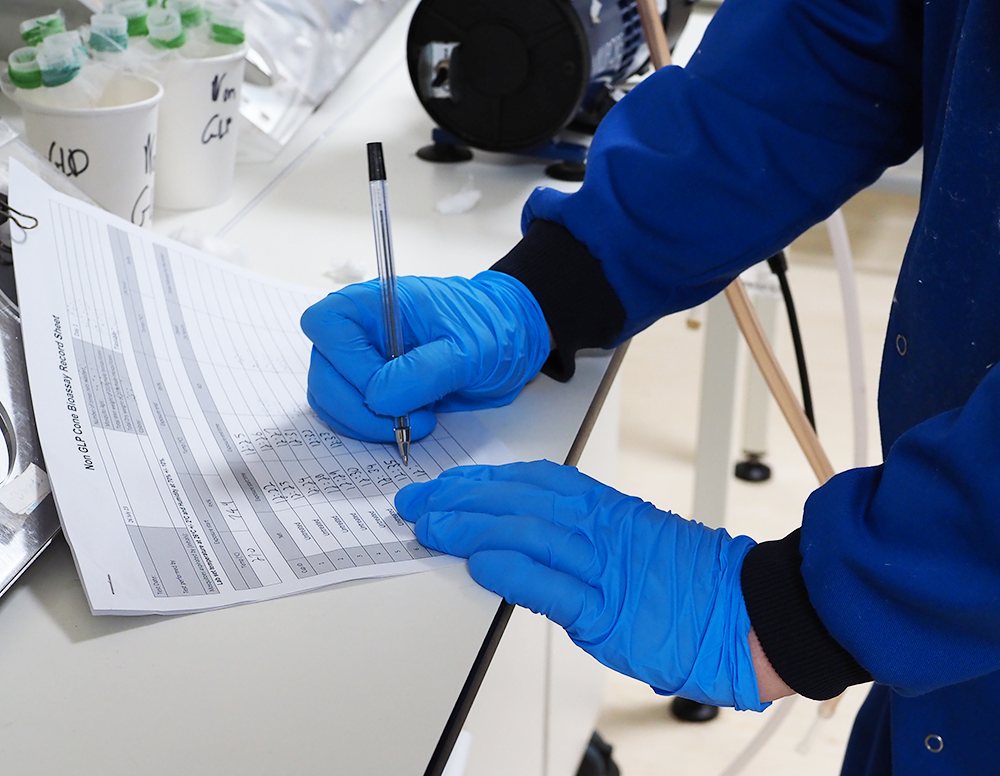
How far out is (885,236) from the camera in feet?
10.5

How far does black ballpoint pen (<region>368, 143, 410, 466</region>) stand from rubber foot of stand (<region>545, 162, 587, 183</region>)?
0.49 m

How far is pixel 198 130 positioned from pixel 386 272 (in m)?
0.46

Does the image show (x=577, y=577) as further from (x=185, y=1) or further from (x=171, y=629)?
(x=185, y=1)

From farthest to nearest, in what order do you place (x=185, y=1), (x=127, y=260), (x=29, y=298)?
1. (x=185, y=1)
2. (x=127, y=260)
3. (x=29, y=298)

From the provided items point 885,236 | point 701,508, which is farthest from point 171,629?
point 885,236

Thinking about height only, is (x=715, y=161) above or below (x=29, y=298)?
above

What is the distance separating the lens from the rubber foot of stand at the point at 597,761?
1.64 m

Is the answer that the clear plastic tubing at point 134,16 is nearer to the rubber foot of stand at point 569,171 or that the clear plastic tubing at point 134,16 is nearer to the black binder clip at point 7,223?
the black binder clip at point 7,223

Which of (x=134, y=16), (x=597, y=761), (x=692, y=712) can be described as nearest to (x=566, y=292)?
(x=134, y=16)

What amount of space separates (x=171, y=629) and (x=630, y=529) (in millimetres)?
289

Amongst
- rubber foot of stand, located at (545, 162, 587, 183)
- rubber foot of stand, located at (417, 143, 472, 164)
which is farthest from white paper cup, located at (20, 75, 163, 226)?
rubber foot of stand, located at (545, 162, 587, 183)

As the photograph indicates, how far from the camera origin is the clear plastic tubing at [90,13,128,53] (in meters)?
0.96

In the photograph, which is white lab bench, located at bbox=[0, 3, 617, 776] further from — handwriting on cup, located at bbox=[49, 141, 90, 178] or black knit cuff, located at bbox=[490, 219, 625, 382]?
handwriting on cup, located at bbox=[49, 141, 90, 178]

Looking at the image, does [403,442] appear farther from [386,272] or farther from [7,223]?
[7,223]
